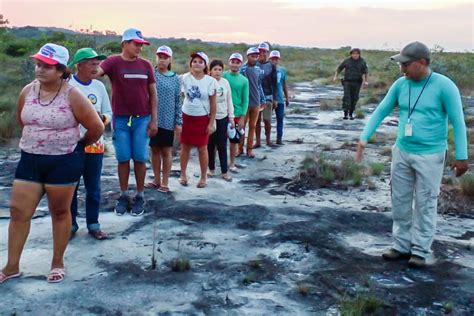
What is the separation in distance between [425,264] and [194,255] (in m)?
2.01

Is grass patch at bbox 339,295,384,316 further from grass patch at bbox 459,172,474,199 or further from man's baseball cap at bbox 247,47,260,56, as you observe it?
man's baseball cap at bbox 247,47,260,56

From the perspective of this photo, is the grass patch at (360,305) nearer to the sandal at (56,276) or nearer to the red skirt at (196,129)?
the sandal at (56,276)

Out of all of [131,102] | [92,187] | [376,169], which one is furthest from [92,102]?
[376,169]

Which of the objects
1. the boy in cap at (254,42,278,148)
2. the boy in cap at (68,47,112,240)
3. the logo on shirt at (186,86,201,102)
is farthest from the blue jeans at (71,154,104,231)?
the boy in cap at (254,42,278,148)

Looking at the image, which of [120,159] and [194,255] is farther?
[120,159]

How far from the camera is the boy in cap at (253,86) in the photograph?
998 cm

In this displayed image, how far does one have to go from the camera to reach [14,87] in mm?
17250

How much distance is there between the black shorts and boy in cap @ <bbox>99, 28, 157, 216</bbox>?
2.85 feet

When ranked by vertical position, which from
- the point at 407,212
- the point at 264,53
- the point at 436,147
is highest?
the point at 264,53

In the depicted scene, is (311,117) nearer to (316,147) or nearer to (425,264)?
(316,147)

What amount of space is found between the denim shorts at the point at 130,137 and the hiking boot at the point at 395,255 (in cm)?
262

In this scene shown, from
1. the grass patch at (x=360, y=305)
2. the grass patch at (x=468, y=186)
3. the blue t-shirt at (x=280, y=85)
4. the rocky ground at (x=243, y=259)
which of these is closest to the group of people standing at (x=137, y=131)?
the rocky ground at (x=243, y=259)

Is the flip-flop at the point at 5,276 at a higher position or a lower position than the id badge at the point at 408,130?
lower

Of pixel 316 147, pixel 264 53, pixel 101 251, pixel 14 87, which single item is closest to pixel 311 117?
pixel 316 147
